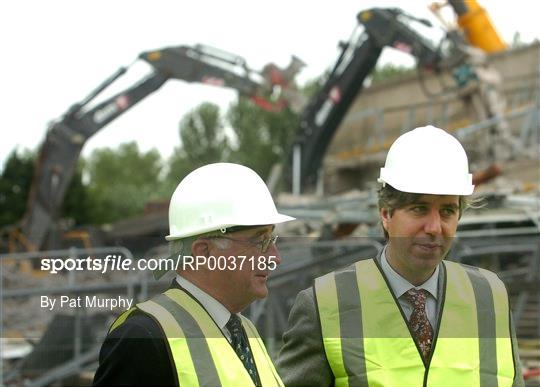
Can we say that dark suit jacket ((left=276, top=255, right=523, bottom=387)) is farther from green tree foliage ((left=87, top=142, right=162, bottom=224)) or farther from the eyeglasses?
green tree foliage ((left=87, top=142, right=162, bottom=224))

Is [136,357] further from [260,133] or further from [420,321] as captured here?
[260,133]

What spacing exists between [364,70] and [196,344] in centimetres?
1242

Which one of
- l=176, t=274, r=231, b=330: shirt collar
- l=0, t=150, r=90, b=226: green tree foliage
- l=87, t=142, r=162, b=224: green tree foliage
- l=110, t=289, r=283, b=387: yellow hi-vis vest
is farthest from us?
l=87, t=142, r=162, b=224: green tree foliage

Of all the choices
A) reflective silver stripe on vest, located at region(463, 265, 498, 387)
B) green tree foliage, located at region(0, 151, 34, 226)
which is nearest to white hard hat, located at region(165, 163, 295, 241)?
reflective silver stripe on vest, located at region(463, 265, 498, 387)

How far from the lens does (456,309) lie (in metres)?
2.56

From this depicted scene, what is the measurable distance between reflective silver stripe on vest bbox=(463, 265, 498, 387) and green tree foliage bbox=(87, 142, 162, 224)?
22828 millimetres

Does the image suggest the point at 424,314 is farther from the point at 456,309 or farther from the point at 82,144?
the point at 82,144

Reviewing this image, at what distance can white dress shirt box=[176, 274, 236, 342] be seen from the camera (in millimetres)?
2217

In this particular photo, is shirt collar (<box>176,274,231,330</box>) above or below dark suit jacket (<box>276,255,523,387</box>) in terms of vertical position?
above

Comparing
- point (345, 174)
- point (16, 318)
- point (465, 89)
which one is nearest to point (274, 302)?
point (16, 318)

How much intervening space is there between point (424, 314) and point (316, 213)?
5.78 m

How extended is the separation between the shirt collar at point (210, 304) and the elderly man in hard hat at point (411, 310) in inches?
16.3

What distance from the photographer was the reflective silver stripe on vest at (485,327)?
252cm

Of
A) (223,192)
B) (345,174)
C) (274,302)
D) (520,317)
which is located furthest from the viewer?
(345,174)
